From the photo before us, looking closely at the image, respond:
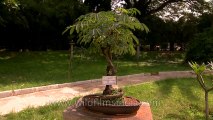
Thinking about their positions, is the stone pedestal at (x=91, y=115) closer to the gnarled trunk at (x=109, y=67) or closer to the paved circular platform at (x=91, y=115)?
the paved circular platform at (x=91, y=115)

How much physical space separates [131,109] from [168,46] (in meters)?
20.9

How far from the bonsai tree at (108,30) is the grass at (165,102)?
2.33 meters

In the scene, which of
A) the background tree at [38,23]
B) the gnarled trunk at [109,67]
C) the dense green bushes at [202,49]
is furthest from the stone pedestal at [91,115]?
the background tree at [38,23]

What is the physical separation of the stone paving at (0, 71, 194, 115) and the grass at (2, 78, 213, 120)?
43 cm

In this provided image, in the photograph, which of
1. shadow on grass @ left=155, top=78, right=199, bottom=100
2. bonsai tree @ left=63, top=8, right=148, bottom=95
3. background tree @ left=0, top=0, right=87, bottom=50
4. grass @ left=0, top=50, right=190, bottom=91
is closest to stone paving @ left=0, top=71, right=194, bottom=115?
grass @ left=0, top=50, right=190, bottom=91

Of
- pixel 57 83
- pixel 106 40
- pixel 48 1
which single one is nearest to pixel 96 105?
pixel 106 40

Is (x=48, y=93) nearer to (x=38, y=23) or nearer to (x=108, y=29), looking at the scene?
(x=108, y=29)

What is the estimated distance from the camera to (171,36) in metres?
24.8

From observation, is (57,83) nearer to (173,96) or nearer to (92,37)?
(173,96)

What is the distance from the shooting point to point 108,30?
5.25 m

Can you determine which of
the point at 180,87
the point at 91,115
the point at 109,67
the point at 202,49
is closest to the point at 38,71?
the point at 180,87

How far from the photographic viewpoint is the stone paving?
7.74 meters

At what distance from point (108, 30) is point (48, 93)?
14.0 feet

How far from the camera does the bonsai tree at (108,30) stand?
528 cm
